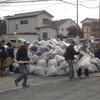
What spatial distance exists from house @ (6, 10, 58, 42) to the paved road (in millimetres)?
34363

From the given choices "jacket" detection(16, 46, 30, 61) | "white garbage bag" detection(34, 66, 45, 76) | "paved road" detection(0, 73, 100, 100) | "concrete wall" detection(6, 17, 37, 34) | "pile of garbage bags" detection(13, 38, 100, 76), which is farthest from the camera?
"concrete wall" detection(6, 17, 37, 34)

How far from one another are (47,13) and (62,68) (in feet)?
120

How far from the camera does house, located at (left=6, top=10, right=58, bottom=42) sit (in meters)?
44.2

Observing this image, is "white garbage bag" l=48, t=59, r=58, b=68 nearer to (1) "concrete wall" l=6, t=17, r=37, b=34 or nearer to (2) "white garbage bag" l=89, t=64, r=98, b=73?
A: (2) "white garbage bag" l=89, t=64, r=98, b=73

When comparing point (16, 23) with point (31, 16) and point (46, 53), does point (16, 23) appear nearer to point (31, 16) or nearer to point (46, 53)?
point (31, 16)

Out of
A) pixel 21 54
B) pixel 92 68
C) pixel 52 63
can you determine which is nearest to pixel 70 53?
pixel 52 63

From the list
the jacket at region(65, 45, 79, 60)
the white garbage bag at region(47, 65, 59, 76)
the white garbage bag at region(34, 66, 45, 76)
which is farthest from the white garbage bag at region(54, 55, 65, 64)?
the jacket at region(65, 45, 79, 60)

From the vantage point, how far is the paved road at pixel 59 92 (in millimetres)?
6418

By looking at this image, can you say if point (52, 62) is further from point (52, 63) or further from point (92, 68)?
point (92, 68)

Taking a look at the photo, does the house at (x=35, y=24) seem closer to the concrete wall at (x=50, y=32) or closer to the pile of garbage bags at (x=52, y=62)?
the concrete wall at (x=50, y=32)

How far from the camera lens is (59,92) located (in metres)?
7.05

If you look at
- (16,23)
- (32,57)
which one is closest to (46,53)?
(32,57)

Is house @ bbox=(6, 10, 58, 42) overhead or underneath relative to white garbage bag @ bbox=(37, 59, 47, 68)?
overhead

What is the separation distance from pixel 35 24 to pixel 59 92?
38.2m
